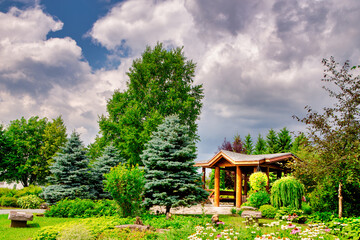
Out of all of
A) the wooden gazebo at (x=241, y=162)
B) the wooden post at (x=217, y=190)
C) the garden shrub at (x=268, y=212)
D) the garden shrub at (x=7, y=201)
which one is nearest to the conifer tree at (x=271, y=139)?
the wooden gazebo at (x=241, y=162)

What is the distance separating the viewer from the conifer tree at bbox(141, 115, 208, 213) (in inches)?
476

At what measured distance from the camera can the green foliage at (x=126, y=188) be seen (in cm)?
1084

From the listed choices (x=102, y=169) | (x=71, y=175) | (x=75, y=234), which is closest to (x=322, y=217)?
(x=75, y=234)

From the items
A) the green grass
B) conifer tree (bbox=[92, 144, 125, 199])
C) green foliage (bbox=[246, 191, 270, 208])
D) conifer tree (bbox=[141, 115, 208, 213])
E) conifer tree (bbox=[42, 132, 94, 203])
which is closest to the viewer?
the green grass

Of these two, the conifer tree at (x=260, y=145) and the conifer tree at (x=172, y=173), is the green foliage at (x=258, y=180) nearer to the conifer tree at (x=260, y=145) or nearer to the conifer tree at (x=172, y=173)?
the conifer tree at (x=172, y=173)

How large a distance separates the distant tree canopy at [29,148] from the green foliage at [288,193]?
22534 millimetres

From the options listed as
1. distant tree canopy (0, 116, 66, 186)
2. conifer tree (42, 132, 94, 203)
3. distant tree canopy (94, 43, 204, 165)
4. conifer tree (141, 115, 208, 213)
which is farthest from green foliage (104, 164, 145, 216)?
distant tree canopy (0, 116, 66, 186)

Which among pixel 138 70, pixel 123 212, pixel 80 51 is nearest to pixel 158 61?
pixel 138 70

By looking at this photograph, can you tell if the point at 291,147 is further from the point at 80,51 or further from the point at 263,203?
the point at 80,51

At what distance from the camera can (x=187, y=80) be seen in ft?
79.8

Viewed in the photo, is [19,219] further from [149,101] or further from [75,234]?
[149,101]

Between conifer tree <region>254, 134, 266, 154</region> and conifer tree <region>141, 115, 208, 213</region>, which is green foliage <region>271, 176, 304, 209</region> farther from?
conifer tree <region>254, 134, 266, 154</region>

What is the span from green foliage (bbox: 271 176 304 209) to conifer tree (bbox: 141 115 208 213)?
3.26m

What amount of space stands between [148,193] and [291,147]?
71.5 ft
